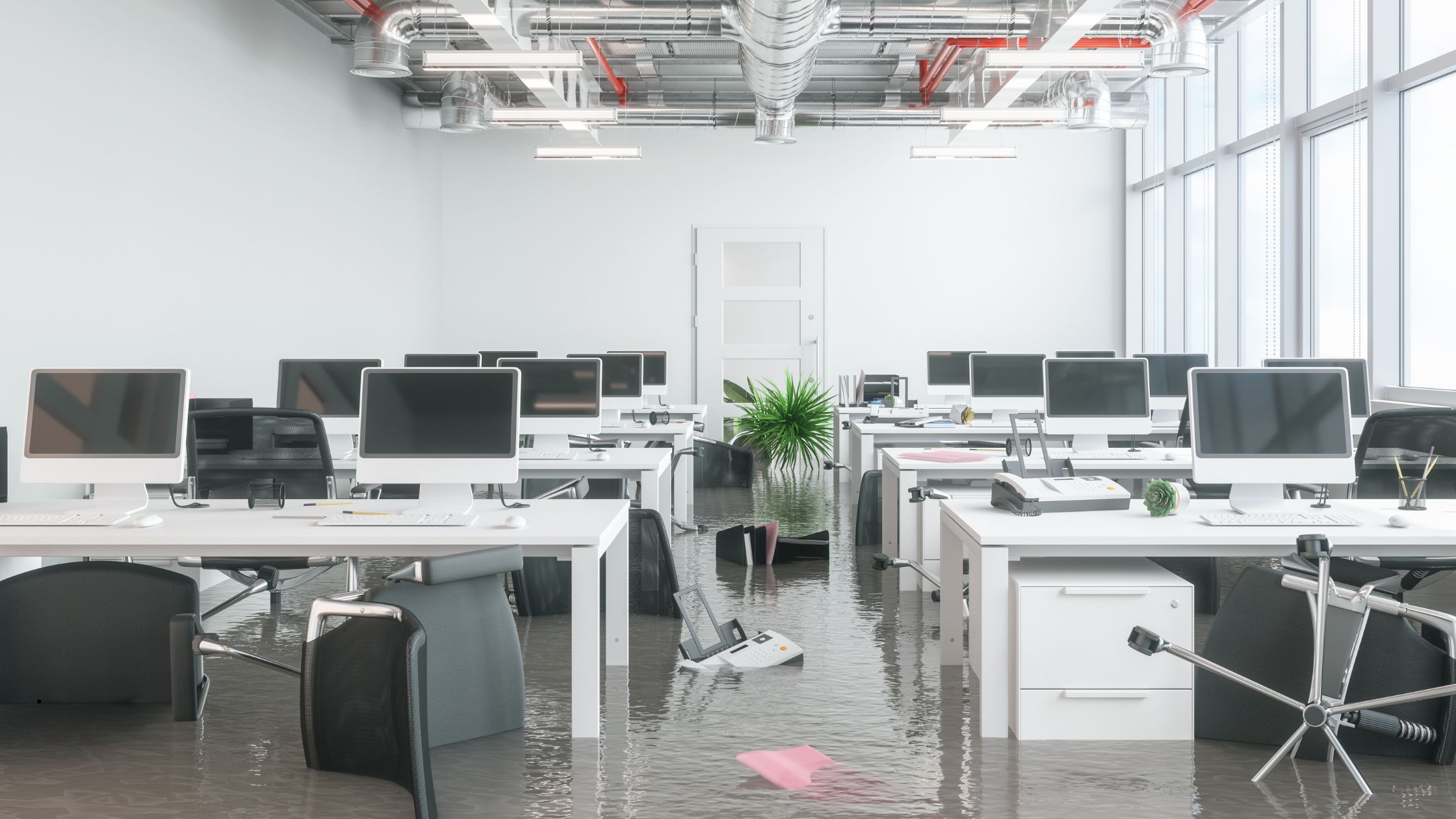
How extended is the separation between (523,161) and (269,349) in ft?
16.5

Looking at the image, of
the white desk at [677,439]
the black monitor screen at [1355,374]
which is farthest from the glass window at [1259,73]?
the white desk at [677,439]

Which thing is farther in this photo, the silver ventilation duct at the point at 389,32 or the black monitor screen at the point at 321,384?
the silver ventilation duct at the point at 389,32

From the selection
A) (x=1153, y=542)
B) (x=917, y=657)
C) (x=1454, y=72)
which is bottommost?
(x=917, y=657)

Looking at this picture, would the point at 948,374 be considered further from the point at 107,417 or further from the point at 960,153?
the point at 107,417

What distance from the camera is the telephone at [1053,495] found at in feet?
11.9

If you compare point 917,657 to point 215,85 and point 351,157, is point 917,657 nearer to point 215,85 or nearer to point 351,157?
point 215,85

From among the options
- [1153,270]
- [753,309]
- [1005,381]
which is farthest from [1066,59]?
[753,309]

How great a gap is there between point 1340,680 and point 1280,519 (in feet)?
1.89

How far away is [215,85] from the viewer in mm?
7258

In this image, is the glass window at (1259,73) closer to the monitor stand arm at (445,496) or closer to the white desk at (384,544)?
the monitor stand arm at (445,496)

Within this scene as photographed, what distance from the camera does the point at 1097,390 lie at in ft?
18.5

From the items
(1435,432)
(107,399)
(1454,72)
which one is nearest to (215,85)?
(107,399)

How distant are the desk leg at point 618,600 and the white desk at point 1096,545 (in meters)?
1.22

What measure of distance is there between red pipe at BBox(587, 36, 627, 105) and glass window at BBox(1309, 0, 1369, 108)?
5.38 meters
